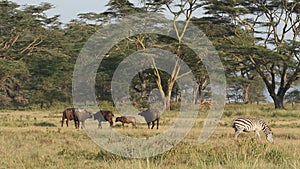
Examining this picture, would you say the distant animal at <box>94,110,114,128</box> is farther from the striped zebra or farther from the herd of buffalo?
the striped zebra

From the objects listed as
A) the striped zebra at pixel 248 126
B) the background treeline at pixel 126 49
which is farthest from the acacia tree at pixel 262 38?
the striped zebra at pixel 248 126

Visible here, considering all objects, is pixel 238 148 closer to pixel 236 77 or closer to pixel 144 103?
pixel 144 103

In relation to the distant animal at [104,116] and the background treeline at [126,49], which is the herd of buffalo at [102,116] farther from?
the background treeline at [126,49]

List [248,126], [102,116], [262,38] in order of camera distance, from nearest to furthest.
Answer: [248,126]
[102,116]
[262,38]

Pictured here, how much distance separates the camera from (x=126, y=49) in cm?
3700

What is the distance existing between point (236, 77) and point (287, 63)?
1019 centimetres

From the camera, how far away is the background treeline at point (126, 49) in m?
32.9

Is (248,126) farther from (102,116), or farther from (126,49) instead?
(126,49)

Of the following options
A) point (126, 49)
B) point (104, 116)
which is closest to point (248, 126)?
point (104, 116)

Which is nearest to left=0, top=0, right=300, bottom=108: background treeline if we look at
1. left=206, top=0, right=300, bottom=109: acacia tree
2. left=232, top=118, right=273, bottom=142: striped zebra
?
left=206, top=0, right=300, bottom=109: acacia tree

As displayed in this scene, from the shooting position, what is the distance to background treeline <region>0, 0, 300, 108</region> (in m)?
32.9

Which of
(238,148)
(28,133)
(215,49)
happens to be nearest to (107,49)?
(215,49)

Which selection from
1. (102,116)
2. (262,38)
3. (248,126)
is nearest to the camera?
(248,126)

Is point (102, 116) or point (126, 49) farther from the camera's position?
point (126, 49)
